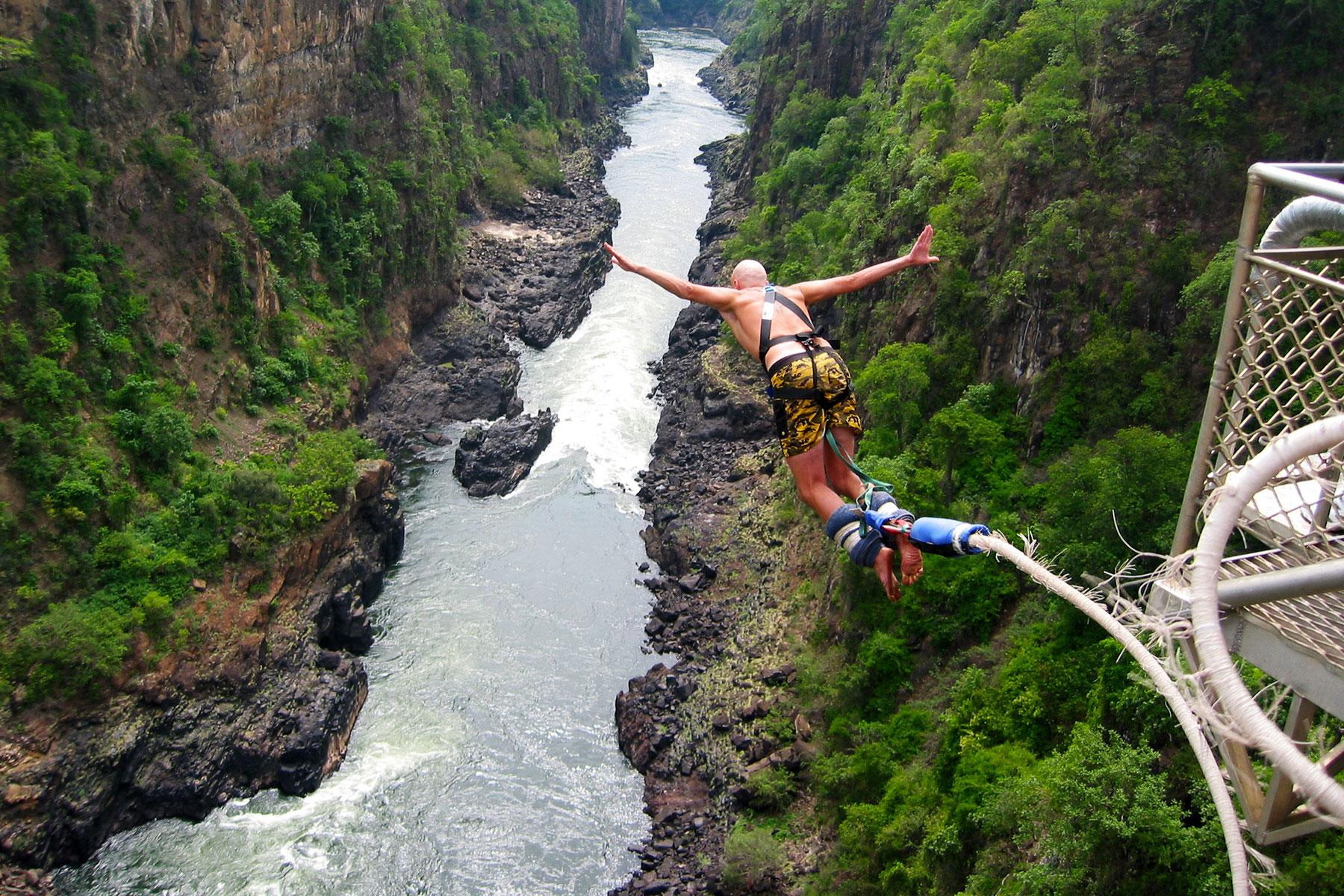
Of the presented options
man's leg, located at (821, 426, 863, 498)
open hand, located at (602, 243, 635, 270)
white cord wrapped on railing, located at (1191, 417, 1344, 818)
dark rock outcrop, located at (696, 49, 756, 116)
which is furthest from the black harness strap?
dark rock outcrop, located at (696, 49, 756, 116)

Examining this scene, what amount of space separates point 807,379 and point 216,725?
1861cm

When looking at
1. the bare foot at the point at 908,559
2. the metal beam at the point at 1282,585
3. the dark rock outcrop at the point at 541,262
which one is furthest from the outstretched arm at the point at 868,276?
the dark rock outcrop at the point at 541,262

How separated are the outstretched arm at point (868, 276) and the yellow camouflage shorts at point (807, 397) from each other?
20.6 inches

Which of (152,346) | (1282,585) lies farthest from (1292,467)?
(152,346)

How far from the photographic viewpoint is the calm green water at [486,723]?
67.7 ft

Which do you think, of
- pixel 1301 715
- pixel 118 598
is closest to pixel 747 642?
pixel 118 598

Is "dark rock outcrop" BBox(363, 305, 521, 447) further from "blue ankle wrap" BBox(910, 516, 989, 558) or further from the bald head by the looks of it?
"blue ankle wrap" BBox(910, 516, 989, 558)

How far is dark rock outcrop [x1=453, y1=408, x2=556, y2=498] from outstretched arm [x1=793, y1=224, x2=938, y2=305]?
25.3 meters

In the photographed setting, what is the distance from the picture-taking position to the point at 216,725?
22000 millimetres

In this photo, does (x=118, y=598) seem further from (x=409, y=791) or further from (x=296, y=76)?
(x=296, y=76)

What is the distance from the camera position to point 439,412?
36.5m

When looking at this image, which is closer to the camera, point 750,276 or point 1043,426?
point 750,276

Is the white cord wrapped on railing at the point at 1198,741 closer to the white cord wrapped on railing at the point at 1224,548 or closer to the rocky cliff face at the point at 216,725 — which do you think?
the white cord wrapped on railing at the point at 1224,548

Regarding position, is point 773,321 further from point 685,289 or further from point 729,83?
point 729,83
